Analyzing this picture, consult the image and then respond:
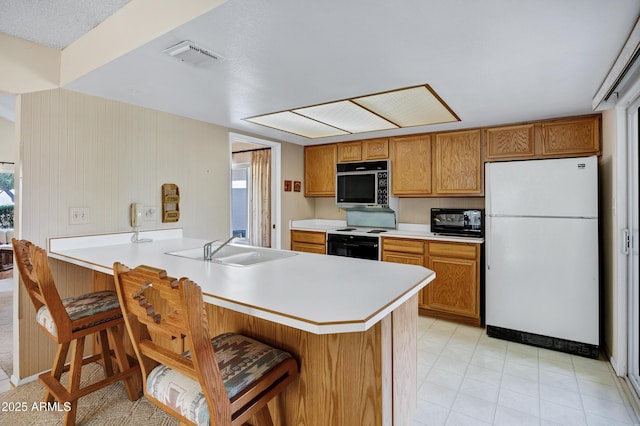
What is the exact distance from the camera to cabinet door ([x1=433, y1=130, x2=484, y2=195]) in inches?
136

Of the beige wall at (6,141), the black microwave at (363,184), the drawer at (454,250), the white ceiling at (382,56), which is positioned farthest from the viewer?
the beige wall at (6,141)

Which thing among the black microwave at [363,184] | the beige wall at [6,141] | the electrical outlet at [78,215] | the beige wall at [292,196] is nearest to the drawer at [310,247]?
the beige wall at [292,196]

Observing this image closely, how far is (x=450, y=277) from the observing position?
339cm

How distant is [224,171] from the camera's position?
3543 mm

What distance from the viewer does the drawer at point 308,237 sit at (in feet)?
14.1

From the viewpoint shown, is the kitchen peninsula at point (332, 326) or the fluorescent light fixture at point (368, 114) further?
the fluorescent light fixture at point (368, 114)

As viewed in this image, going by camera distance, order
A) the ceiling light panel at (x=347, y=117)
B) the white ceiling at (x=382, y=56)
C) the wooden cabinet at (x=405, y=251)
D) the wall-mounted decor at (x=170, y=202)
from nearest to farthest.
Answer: the white ceiling at (x=382, y=56)
the ceiling light panel at (x=347, y=117)
the wall-mounted decor at (x=170, y=202)
the wooden cabinet at (x=405, y=251)

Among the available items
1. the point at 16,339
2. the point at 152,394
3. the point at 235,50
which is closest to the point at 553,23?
the point at 235,50

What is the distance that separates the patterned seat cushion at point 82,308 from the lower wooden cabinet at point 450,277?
2774mm

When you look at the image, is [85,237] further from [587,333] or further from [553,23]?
[587,333]

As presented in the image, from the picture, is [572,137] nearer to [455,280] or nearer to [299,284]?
[455,280]

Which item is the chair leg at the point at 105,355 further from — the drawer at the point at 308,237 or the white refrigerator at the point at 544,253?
the white refrigerator at the point at 544,253

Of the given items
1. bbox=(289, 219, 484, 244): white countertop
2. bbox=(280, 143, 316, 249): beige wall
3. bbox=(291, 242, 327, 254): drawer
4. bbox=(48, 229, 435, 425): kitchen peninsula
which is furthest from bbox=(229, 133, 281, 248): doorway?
bbox=(48, 229, 435, 425): kitchen peninsula

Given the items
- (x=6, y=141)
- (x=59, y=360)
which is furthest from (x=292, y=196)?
(x=6, y=141)
